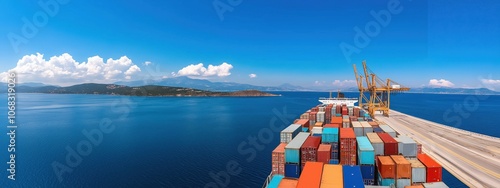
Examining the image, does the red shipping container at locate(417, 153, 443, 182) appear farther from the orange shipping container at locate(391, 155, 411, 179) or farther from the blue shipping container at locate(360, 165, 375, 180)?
the blue shipping container at locate(360, 165, 375, 180)

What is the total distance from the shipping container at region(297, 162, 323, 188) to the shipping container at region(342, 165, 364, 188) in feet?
5.09

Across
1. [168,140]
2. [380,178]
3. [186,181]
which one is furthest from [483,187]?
[168,140]

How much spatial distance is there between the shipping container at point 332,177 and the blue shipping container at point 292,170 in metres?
3.66

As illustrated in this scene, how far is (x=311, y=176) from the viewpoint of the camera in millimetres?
16141

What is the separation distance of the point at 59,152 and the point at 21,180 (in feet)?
41.6

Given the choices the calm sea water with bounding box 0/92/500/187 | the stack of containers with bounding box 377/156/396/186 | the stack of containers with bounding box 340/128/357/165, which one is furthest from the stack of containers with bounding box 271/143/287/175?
the stack of containers with bounding box 377/156/396/186

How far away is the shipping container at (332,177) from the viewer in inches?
589

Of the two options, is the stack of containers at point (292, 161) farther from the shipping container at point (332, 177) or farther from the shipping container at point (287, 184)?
the shipping container at point (332, 177)

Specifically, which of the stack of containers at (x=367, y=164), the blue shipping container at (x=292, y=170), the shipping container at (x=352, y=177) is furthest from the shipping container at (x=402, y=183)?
the blue shipping container at (x=292, y=170)

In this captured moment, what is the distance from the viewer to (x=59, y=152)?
38.6m

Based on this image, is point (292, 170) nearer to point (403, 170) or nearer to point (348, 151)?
point (348, 151)

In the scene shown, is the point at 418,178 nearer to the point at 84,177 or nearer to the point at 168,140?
the point at 84,177

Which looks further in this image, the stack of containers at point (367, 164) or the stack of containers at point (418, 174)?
the stack of containers at point (367, 164)

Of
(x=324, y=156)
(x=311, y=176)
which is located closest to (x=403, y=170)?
(x=324, y=156)
